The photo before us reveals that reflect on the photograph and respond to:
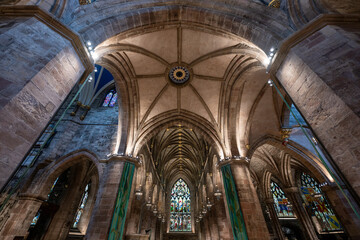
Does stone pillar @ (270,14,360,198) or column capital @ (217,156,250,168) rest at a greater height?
column capital @ (217,156,250,168)

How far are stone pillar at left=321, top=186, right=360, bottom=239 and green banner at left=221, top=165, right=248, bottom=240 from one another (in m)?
6.26

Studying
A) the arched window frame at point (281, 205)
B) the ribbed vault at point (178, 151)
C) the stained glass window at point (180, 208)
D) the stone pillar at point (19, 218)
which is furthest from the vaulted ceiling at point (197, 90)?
the stained glass window at point (180, 208)

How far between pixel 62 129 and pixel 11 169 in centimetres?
1067

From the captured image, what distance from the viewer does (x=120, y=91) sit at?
9008mm

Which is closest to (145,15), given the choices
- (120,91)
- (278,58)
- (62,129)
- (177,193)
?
(278,58)

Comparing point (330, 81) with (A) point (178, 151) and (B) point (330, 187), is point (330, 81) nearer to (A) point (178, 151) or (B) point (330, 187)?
(B) point (330, 187)

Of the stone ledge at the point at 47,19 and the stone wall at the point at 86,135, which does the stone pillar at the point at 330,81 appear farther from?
the stone wall at the point at 86,135

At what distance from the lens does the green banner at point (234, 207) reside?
639cm

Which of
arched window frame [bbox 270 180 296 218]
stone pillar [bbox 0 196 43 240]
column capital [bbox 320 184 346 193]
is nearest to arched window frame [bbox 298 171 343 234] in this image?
arched window frame [bbox 270 180 296 218]

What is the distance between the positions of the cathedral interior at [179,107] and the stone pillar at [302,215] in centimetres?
9

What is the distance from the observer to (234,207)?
6957 mm

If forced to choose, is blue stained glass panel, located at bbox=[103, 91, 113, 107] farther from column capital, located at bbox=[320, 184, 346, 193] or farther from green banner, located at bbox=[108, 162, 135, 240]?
column capital, located at bbox=[320, 184, 346, 193]

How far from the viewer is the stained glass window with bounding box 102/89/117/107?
14156mm

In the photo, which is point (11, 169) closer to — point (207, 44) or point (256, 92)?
point (207, 44)
